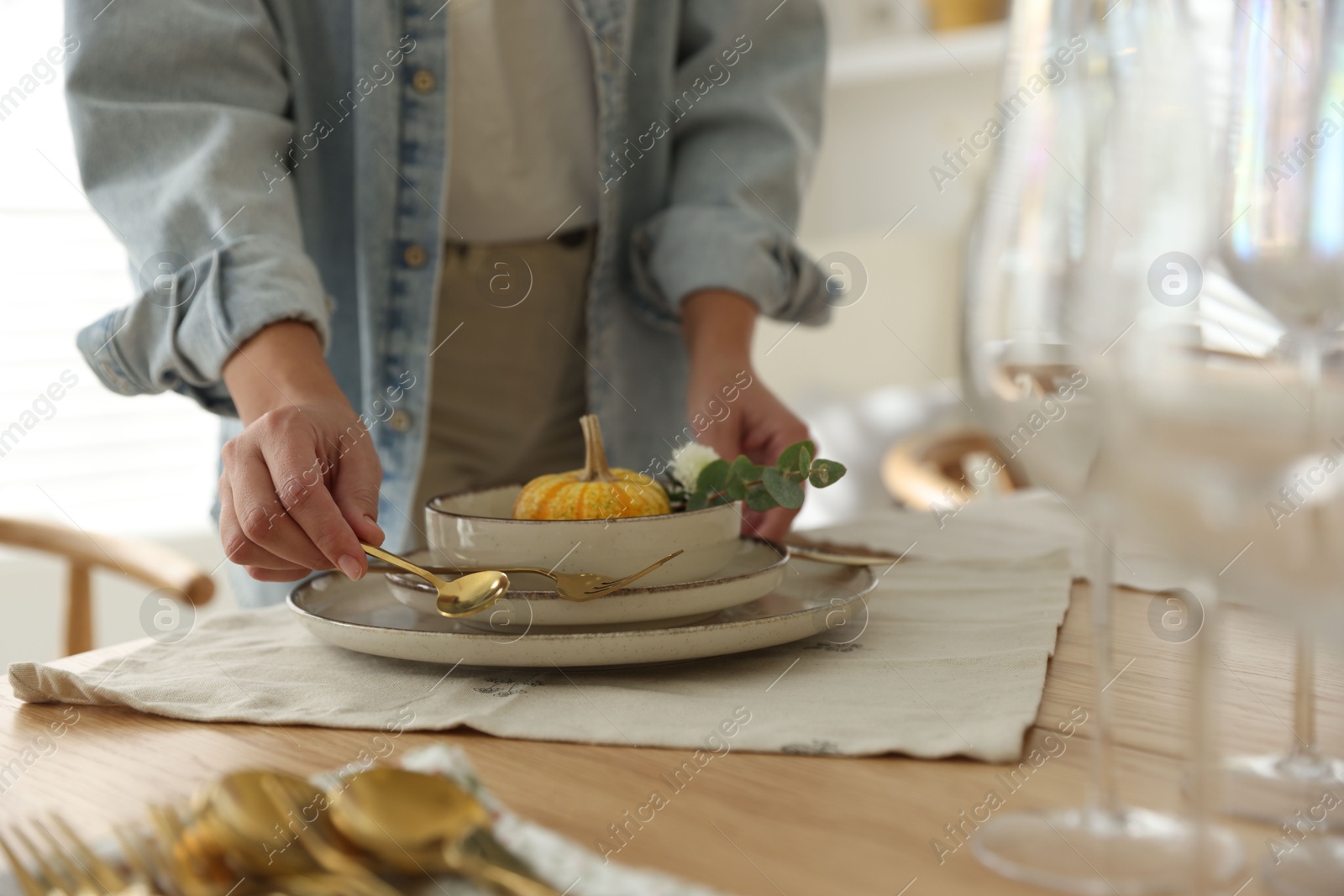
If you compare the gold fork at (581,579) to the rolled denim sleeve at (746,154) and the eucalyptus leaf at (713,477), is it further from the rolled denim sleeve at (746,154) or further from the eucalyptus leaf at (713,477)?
the rolled denim sleeve at (746,154)

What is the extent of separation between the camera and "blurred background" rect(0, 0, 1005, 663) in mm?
1979

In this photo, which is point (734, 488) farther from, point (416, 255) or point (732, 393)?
point (416, 255)

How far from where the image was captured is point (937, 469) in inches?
68.4

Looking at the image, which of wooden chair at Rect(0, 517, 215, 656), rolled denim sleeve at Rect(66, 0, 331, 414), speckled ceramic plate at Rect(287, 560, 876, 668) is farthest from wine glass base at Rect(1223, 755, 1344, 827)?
wooden chair at Rect(0, 517, 215, 656)

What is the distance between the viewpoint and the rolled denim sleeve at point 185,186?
2.43 ft

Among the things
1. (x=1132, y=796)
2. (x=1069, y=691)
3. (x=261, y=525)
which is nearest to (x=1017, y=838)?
(x=1132, y=796)

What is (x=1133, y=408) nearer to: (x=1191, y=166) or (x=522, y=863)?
(x=1191, y=166)

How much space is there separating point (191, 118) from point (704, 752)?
63cm

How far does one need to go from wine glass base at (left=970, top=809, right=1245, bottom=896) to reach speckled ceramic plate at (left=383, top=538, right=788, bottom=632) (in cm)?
21

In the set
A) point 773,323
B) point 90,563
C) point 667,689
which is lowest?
point 773,323

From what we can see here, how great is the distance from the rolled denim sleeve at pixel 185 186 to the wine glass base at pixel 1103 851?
1.77 feet

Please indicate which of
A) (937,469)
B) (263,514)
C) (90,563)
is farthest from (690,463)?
(937,469)

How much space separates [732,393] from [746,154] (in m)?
0.33

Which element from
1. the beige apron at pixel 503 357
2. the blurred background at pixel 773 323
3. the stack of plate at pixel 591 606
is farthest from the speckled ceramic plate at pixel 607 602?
the blurred background at pixel 773 323
